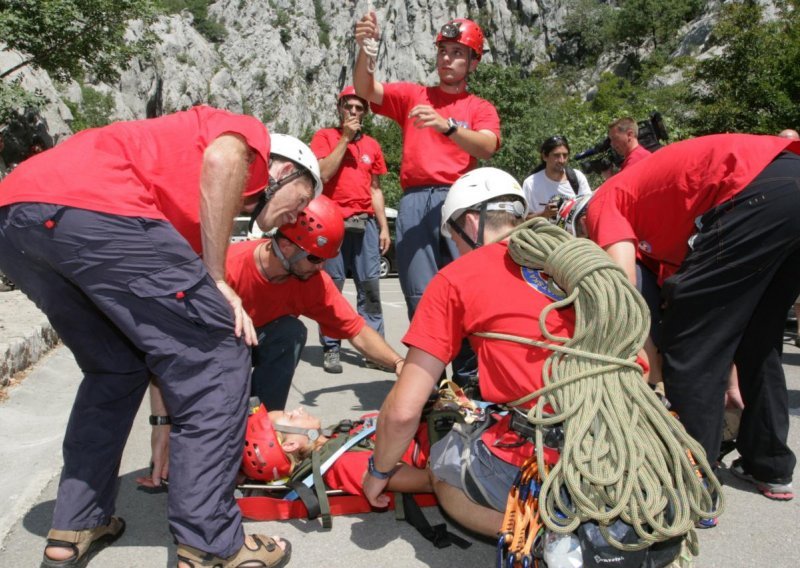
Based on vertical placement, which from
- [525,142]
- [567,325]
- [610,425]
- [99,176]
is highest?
[99,176]

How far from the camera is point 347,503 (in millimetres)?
3127

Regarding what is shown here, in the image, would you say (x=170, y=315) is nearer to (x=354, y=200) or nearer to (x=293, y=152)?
(x=293, y=152)

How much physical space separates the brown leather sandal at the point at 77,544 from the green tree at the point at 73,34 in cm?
1849

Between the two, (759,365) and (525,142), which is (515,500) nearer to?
(759,365)

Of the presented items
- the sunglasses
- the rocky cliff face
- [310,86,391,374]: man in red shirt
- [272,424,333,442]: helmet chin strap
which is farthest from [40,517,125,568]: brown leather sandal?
the rocky cliff face

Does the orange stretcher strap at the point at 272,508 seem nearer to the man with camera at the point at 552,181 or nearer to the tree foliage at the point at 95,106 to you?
the man with camera at the point at 552,181

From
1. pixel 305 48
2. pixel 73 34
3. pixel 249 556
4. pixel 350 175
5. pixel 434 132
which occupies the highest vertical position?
pixel 305 48

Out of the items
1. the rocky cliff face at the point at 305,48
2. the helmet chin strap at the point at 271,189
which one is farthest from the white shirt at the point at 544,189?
the rocky cliff face at the point at 305,48

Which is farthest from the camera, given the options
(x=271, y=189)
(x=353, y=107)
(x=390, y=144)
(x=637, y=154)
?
(x=390, y=144)

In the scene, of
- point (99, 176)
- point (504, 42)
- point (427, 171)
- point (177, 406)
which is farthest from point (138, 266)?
point (504, 42)

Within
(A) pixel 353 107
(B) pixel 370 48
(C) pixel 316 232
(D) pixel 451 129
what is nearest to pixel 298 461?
(C) pixel 316 232

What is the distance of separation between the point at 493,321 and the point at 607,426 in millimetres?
526

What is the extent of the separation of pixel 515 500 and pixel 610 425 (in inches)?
16.1

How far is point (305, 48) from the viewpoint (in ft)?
342
